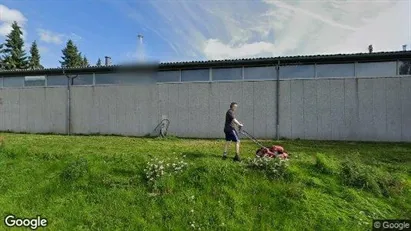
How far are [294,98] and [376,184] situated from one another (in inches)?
315

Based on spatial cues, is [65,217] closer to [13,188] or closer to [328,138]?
[13,188]

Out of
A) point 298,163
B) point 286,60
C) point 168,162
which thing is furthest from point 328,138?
point 168,162

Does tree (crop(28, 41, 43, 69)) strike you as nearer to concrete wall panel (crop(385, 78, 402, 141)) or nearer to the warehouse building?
the warehouse building

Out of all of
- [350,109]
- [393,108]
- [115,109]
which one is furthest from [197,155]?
[115,109]

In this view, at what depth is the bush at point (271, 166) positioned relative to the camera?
711 cm

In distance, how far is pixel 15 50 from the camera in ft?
146

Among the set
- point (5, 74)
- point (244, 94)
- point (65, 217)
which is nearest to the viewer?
point (65, 217)

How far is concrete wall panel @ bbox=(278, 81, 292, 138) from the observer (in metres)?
14.7

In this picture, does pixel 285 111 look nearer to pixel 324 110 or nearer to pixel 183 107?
pixel 324 110

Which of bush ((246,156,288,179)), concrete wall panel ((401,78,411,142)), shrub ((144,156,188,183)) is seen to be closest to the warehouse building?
concrete wall panel ((401,78,411,142))

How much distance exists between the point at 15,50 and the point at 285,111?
137 ft

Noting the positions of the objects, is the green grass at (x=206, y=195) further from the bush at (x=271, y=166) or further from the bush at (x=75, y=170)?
the bush at (x=271, y=166)

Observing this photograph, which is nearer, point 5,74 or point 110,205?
point 110,205

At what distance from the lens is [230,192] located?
6668mm
